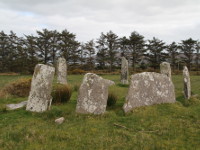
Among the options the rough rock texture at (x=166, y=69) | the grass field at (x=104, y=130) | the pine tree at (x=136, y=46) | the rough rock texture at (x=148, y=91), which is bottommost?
the grass field at (x=104, y=130)

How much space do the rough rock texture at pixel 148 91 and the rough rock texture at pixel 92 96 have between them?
1.05 meters

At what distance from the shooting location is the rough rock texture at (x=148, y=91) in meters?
8.16

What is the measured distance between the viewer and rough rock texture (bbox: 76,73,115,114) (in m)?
7.67

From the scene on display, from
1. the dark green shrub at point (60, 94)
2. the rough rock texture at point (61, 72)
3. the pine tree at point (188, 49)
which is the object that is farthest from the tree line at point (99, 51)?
the dark green shrub at point (60, 94)

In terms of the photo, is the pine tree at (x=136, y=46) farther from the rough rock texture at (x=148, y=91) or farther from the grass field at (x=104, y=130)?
the grass field at (x=104, y=130)

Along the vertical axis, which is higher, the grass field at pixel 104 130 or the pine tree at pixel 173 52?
the pine tree at pixel 173 52

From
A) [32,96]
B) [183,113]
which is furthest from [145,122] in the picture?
[32,96]

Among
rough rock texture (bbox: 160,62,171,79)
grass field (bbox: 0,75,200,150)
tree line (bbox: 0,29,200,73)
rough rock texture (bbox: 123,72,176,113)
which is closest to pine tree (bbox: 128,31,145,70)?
tree line (bbox: 0,29,200,73)

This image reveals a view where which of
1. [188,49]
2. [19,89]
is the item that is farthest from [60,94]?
[188,49]

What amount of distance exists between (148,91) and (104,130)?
11.5 feet

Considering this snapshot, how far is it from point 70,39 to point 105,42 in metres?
9.48

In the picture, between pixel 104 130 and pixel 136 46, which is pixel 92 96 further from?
pixel 136 46

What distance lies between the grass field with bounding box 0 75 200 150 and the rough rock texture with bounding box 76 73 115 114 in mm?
345

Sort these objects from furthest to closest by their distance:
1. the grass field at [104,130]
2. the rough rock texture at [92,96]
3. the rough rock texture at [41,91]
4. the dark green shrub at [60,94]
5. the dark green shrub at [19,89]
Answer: the dark green shrub at [19,89], the dark green shrub at [60,94], the rough rock texture at [41,91], the rough rock texture at [92,96], the grass field at [104,130]
